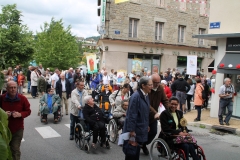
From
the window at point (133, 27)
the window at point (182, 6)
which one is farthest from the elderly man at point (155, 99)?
the window at point (182, 6)

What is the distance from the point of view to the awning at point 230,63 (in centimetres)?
1027

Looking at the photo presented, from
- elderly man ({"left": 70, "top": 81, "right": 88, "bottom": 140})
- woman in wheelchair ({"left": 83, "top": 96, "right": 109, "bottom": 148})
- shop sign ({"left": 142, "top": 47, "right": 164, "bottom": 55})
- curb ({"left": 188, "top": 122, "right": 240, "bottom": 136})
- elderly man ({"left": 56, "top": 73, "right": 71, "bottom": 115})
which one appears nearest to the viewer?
woman in wheelchair ({"left": 83, "top": 96, "right": 109, "bottom": 148})

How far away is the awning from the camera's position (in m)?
10.3

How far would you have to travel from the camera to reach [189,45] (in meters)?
26.0

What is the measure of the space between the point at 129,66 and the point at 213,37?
12.0m

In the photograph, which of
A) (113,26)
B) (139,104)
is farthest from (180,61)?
(139,104)

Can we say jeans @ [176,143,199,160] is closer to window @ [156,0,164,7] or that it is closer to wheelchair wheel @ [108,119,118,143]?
wheelchair wheel @ [108,119,118,143]

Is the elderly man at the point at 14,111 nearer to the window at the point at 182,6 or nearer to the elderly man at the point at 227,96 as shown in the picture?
the elderly man at the point at 227,96

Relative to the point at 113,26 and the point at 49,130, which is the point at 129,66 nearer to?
the point at 113,26

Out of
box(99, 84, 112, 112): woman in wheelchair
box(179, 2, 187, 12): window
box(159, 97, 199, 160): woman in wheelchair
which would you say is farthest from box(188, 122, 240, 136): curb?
box(179, 2, 187, 12): window

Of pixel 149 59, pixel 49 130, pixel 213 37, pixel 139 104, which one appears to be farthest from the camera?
pixel 149 59

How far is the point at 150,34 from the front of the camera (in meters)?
23.5

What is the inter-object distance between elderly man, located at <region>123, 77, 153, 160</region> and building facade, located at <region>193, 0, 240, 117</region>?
7.04 m

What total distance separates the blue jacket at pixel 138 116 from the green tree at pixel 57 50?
31.5 meters
